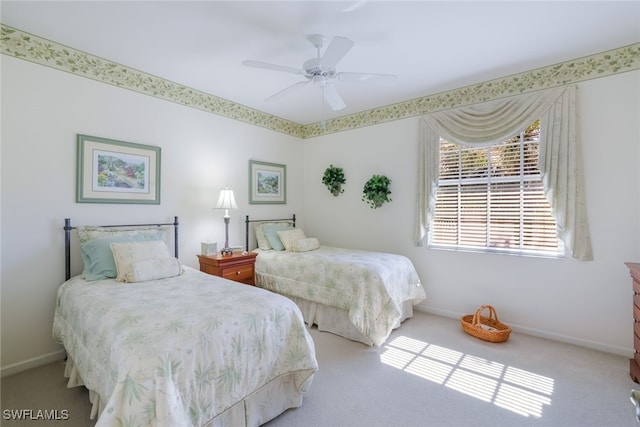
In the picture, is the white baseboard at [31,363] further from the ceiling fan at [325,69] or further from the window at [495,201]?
the window at [495,201]

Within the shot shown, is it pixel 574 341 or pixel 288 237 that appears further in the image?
pixel 288 237

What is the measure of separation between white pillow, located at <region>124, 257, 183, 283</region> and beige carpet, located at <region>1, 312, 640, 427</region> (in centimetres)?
87

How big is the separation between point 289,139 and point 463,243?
307 cm

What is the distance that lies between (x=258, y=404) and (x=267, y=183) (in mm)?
3189

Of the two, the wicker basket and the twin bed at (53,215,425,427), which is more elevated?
the twin bed at (53,215,425,427)

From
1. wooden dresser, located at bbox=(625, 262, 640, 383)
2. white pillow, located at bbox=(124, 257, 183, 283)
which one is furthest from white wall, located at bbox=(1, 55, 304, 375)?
wooden dresser, located at bbox=(625, 262, 640, 383)

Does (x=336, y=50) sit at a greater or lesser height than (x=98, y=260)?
greater

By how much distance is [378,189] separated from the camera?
404cm

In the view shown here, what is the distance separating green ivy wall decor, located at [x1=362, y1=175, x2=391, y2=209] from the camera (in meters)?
4.02

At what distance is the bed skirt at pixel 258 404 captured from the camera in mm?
1624

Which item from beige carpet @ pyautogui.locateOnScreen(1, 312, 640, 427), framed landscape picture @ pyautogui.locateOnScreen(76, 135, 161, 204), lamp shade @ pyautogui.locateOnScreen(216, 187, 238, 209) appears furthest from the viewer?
lamp shade @ pyautogui.locateOnScreen(216, 187, 238, 209)

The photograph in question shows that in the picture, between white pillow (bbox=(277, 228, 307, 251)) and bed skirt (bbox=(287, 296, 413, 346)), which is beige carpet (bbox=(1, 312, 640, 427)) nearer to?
bed skirt (bbox=(287, 296, 413, 346))

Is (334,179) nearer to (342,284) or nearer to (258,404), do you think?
(342,284)

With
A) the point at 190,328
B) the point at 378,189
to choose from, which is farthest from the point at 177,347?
the point at 378,189
